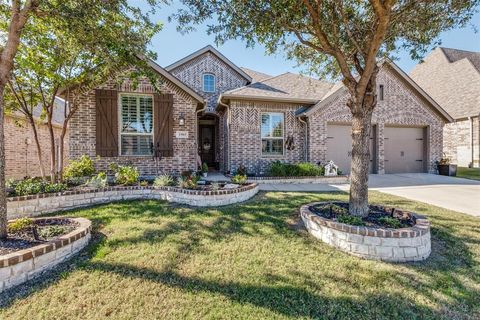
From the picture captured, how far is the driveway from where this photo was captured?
19.7ft

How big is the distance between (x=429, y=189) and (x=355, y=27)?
6.18 metres

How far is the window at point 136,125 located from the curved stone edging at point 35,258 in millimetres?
5154

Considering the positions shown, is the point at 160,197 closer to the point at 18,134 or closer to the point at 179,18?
the point at 179,18

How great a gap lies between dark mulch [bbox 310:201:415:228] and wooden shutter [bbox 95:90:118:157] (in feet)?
22.6

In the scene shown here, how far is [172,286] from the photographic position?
2668 mm

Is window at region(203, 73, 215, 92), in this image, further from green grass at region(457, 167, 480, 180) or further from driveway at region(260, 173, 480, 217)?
green grass at region(457, 167, 480, 180)

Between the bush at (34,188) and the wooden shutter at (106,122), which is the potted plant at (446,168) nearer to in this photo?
the wooden shutter at (106,122)

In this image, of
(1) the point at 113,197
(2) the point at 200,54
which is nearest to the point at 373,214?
(1) the point at 113,197

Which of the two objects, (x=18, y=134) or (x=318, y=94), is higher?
(x=318, y=94)

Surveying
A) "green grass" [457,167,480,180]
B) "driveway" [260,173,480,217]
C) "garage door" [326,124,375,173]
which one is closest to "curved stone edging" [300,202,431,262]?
"driveway" [260,173,480,217]

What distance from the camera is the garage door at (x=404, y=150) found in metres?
11.4

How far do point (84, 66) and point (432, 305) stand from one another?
8.53m

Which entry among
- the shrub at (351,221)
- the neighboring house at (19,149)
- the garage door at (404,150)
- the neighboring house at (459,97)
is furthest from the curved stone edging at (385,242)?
the neighboring house at (459,97)

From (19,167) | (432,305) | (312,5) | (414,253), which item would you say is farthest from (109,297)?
(19,167)
